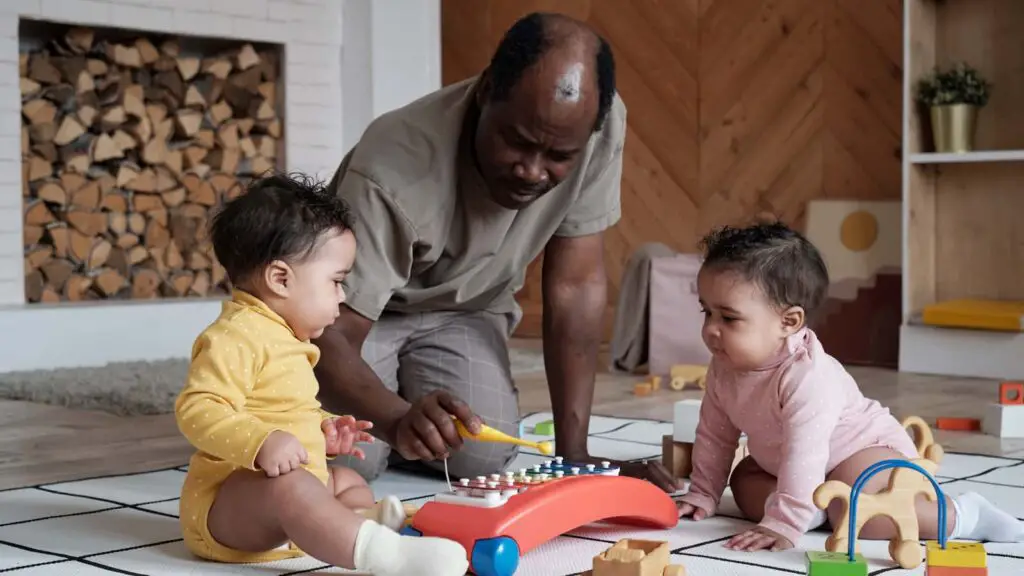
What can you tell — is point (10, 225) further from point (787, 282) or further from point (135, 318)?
point (787, 282)

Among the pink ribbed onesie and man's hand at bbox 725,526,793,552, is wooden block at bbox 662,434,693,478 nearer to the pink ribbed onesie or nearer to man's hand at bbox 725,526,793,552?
the pink ribbed onesie

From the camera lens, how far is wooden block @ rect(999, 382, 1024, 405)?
2555 millimetres

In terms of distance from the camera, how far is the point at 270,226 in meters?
1.50

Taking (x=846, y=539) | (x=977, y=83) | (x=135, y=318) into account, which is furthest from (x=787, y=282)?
(x=135, y=318)

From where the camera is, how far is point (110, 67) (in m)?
3.94

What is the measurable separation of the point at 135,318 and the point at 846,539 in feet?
8.97

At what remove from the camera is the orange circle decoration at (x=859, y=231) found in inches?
150

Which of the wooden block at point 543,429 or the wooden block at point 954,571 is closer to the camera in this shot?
the wooden block at point 954,571

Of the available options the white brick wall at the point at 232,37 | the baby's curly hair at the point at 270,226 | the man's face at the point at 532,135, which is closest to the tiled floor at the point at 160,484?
the baby's curly hair at the point at 270,226

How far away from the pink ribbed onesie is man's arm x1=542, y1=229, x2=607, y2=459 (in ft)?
0.86

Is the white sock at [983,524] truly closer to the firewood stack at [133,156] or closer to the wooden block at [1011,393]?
the wooden block at [1011,393]

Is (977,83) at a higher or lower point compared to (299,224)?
higher

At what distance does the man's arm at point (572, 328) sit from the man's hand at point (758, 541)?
47 centimetres

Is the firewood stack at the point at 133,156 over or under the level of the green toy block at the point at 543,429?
over
